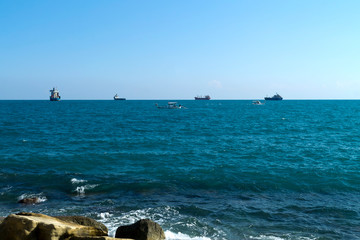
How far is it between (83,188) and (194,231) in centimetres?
910

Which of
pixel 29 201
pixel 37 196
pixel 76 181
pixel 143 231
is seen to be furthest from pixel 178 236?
pixel 76 181

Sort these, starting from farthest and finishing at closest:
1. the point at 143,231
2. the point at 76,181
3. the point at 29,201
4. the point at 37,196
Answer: the point at 76,181 → the point at 37,196 → the point at 29,201 → the point at 143,231

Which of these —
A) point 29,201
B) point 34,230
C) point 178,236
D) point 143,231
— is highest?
point 34,230

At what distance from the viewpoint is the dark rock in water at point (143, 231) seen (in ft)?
34.7

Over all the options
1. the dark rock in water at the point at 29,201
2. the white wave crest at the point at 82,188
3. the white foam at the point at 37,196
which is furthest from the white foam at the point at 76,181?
the dark rock in water at the point at 29,201

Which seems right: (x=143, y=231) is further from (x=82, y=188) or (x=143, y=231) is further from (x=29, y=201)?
(x=82, y=188)

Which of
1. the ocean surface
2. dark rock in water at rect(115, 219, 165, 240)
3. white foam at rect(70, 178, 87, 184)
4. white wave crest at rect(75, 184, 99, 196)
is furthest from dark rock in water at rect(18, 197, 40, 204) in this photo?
dark rock in water at rect(115, 219, 165, 240)

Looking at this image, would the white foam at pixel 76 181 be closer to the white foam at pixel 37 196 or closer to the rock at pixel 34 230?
the white foam at pixel 37 196

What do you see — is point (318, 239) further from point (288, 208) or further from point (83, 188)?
point (83, 188)

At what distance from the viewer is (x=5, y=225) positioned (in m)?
8.95

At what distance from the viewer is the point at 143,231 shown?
10.6 meters

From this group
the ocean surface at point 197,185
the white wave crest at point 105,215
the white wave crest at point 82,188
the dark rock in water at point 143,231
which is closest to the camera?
the dark rock in water at point 143,231

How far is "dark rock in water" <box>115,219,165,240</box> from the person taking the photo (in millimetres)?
10570

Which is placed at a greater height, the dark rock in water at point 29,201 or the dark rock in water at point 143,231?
the dark rock in water at point 143,231
